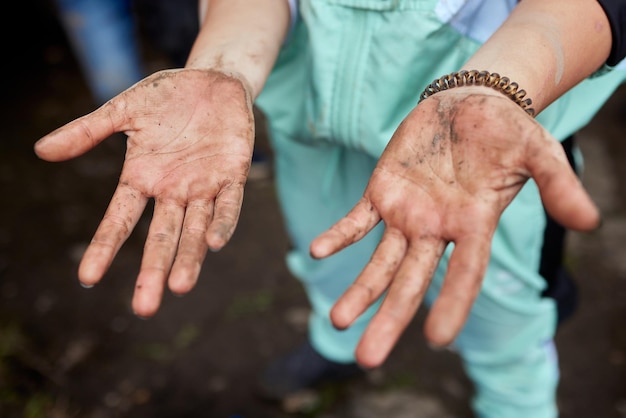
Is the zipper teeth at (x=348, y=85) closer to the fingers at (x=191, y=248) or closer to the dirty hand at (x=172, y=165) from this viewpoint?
the dirty hand at (x=172, y=165)

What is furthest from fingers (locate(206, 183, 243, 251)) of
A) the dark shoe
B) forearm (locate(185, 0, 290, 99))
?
the dark shoe

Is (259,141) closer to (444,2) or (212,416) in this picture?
(212,416)

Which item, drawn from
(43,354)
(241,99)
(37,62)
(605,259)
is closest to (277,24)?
(241,99)

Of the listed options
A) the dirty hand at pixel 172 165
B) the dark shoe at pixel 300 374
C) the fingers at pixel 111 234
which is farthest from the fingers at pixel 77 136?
the dark shoe at pixel 300 374

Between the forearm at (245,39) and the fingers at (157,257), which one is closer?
the fingers at (157,257)

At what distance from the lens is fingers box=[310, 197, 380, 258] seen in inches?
37.8

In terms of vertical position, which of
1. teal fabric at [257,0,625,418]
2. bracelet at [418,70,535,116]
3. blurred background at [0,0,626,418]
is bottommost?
blurred background at [0,0,626,418]

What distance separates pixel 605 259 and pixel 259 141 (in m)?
1.85

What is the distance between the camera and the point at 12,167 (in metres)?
3.21

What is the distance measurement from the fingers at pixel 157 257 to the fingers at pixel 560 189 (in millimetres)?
626

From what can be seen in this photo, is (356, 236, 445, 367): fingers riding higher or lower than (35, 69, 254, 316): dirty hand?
lower

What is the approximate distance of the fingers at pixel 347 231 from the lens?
96 centimetres

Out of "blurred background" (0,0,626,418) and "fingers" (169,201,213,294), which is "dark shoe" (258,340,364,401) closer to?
"blurred background" (0,0,626,418)

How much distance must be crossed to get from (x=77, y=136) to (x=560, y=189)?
88 cm
